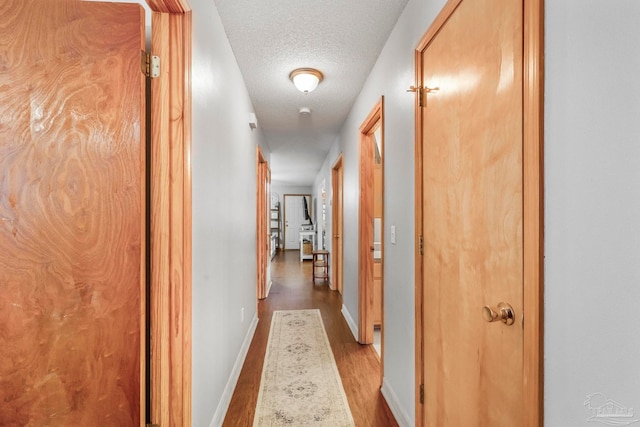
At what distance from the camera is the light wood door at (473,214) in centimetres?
90

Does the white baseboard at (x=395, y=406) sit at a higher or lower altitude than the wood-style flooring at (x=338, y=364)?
higher

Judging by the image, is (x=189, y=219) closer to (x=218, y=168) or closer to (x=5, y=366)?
(x=218, y=168)

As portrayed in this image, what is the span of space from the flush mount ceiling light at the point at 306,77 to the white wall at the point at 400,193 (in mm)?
481

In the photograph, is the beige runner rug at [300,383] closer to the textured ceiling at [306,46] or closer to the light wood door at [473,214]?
the light wood door at [473,214]

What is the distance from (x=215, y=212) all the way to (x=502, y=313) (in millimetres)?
1468

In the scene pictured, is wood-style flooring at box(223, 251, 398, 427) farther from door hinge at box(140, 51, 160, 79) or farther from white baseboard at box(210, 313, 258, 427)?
door hinge at box(140, 51, 160, 79)

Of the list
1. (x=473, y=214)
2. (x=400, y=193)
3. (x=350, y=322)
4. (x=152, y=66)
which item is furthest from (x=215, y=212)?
(x=350, y=322)

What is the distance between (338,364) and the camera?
8.26ft

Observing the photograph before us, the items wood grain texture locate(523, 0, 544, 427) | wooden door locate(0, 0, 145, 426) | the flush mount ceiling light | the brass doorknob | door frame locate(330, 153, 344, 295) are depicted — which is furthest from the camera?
door frame locate(330, 153, 344, 295)

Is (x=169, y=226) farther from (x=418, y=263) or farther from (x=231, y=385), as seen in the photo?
(x=231, y=385)

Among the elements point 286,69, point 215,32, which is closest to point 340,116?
point 286,69

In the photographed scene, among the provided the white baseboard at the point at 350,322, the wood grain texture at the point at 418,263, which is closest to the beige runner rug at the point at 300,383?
the white baseboard at the point at 350,322
